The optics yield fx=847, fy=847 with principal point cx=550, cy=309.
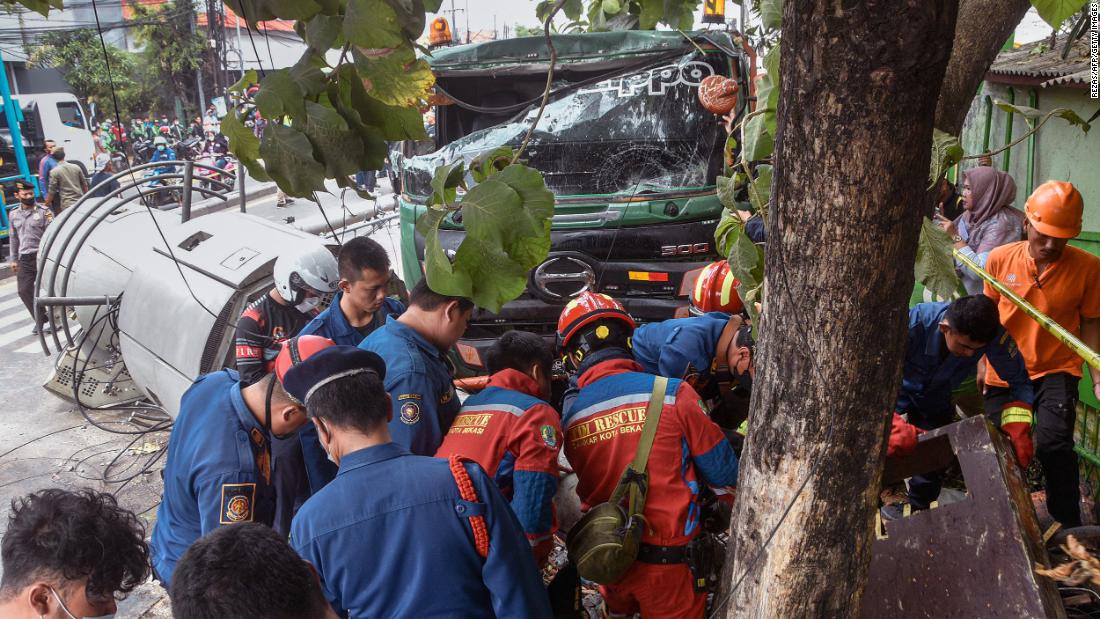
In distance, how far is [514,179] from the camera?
1.69 metres

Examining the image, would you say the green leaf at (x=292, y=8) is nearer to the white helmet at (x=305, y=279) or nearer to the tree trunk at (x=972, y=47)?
the tree trunk at (x=972, y=47)

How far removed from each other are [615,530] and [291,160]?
139 cm

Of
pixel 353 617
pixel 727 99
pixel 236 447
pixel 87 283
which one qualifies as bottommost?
pixel 87 283

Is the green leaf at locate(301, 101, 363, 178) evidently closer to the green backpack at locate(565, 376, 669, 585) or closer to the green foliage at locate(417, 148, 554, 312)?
the green foliage at locate(417, 148, 554, 312)

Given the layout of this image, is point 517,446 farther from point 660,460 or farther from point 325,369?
point 325,369

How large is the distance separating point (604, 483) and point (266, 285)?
317 cm

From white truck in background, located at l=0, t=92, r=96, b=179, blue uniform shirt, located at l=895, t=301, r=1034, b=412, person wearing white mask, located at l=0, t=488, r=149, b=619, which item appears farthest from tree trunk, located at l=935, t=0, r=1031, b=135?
white truck in background, located at l=0, t=92, r=96, b=179

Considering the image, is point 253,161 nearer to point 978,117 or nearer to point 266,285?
point 266,285

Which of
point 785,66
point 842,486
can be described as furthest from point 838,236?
point 842,486

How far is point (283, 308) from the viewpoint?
428 cm

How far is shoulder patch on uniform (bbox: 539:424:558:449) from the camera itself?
2.67 m

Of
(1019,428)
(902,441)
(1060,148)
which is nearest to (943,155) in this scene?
(902,441)

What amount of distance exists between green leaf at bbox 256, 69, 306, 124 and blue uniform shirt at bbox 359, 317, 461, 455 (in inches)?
46.5

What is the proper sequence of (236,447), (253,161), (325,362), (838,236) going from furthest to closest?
(236,447) < (325,362) < (253,161) < (838,236)
